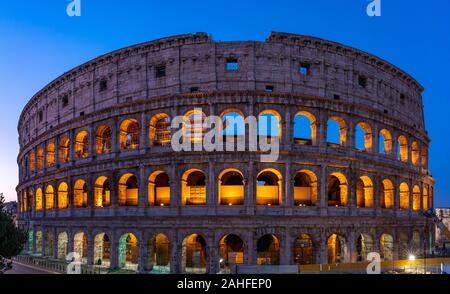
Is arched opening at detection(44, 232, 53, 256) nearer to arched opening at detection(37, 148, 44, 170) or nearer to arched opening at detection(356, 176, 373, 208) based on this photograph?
arched opening at detection(37, 148, 44, 170)

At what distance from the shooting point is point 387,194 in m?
32.5

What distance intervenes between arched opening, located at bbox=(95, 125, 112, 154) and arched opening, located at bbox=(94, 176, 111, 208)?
2530mm

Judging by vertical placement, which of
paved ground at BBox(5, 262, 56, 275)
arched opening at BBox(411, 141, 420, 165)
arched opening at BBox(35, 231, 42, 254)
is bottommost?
paved ground at BBox(5, 262, 56, 275)

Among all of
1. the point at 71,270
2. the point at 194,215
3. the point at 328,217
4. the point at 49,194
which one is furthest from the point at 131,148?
the point at 328,217

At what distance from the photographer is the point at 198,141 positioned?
27219 millimetres

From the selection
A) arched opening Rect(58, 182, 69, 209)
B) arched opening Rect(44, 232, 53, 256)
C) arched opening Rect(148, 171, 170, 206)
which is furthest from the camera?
arched opening Rect(44, 232, 53, 256)

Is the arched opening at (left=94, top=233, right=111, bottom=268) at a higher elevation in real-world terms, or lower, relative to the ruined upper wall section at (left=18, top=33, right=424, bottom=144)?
lower

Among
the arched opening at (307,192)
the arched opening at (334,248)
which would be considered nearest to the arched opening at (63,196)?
the arched opening at (307,192)

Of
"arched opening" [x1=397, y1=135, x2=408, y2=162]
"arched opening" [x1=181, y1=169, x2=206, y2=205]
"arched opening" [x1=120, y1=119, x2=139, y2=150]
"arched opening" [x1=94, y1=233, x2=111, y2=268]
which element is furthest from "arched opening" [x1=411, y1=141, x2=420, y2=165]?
"arched opening" [x1=94, y1=233, x2=111, y2=268]

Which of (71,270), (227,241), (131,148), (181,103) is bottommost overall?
(71,270)

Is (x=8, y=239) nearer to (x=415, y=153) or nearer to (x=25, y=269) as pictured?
(x=25, y=269)

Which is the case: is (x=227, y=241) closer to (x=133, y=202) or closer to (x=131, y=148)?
(x=133, y=202)

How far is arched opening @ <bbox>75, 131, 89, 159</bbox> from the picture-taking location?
33531 millimetres
